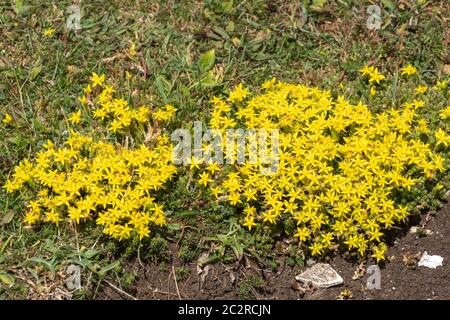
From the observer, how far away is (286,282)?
4617mm

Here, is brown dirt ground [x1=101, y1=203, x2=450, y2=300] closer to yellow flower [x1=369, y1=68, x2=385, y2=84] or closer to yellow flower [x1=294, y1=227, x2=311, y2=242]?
yellow flower [x1=294, y1=227, x2=311, y2=242]

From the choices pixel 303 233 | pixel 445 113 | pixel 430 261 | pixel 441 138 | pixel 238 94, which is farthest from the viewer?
pixel 238 94

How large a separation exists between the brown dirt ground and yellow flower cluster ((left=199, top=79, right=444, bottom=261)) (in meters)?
0.20

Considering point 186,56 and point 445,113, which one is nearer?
point 445,113

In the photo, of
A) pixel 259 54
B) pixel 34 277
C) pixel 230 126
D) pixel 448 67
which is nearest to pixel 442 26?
pixel 448 67

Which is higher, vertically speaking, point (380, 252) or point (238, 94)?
point (238, 94)

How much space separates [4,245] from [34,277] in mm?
341

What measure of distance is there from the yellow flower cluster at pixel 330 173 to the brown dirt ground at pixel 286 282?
0.65 ft

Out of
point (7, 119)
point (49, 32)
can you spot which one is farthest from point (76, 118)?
point (49, 32)

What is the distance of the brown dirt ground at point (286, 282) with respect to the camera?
453 cm

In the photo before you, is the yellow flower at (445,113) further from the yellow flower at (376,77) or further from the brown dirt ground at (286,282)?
the brown dirt ground at (286,282)

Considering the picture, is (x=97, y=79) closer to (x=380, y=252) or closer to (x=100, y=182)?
(x=100, y=182)

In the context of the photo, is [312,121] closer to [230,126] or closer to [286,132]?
[286,132]

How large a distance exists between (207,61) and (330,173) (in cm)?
160
